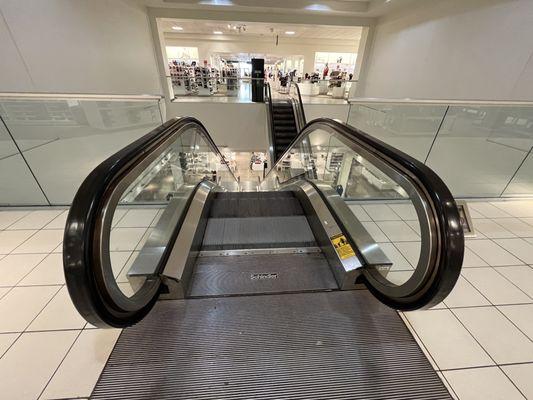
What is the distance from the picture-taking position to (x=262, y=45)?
13.4 m

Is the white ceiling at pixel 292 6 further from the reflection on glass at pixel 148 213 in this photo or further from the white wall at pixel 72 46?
the reflection on glass at pixel 148 213

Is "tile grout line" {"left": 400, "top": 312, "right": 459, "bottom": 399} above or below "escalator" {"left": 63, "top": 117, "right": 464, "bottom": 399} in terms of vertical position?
below

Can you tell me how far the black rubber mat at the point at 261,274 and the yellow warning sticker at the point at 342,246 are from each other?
20 cm

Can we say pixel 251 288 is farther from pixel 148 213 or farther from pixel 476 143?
pixel 476 143

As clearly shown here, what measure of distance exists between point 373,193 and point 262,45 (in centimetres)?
1388

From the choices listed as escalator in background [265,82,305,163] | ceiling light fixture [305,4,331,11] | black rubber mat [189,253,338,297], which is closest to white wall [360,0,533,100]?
ceiling light fixture [305,4,331,11]

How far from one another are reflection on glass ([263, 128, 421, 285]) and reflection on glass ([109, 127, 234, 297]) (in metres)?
1.57

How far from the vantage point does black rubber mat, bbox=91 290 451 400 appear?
1153 millimetres

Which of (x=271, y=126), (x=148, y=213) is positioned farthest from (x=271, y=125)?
(x=148, y=213)

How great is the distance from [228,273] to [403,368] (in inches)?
47.7

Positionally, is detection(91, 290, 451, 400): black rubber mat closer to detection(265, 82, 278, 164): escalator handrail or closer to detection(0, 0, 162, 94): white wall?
detection(0, 0, 162, 94): white wall

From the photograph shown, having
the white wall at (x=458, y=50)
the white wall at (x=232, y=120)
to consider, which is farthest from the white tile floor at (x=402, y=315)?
the white wall at (x=232, y=120)

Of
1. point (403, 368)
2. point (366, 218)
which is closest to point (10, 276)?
point (403, 368)

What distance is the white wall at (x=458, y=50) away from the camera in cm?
396
